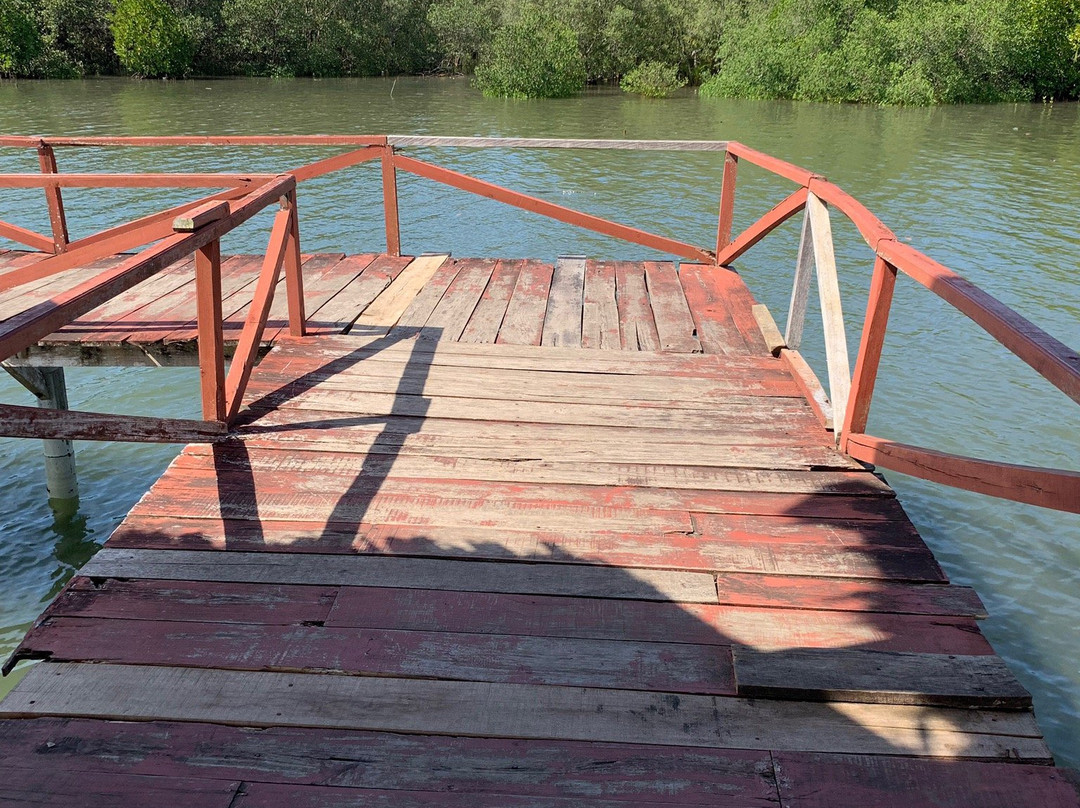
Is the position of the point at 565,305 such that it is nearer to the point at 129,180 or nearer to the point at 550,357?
the point at 550,357

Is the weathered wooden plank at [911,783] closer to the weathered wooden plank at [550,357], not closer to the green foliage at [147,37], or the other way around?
the weathered wooden plank at [550,357]

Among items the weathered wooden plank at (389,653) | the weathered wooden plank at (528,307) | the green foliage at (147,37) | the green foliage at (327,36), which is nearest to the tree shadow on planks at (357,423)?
the weathered wooden plank at (528,307)

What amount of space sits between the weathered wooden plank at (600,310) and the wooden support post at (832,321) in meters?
1.47

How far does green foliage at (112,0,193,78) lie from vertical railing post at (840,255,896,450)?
1905 inches

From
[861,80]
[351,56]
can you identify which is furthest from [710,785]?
[351,56]

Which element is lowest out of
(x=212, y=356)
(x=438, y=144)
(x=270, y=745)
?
(x=270, y=745)

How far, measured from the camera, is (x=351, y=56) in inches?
1967

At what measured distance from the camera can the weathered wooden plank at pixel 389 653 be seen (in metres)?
2.73

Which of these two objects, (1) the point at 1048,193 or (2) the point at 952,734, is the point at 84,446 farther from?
(1) the point at 1048,193

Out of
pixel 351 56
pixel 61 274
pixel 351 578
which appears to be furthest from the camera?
pixel 351 56

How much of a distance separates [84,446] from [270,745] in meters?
6.34

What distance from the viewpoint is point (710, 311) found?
6418mm

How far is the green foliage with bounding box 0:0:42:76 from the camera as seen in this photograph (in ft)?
136

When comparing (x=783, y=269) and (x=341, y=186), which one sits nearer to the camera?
(x=783, y=269)
